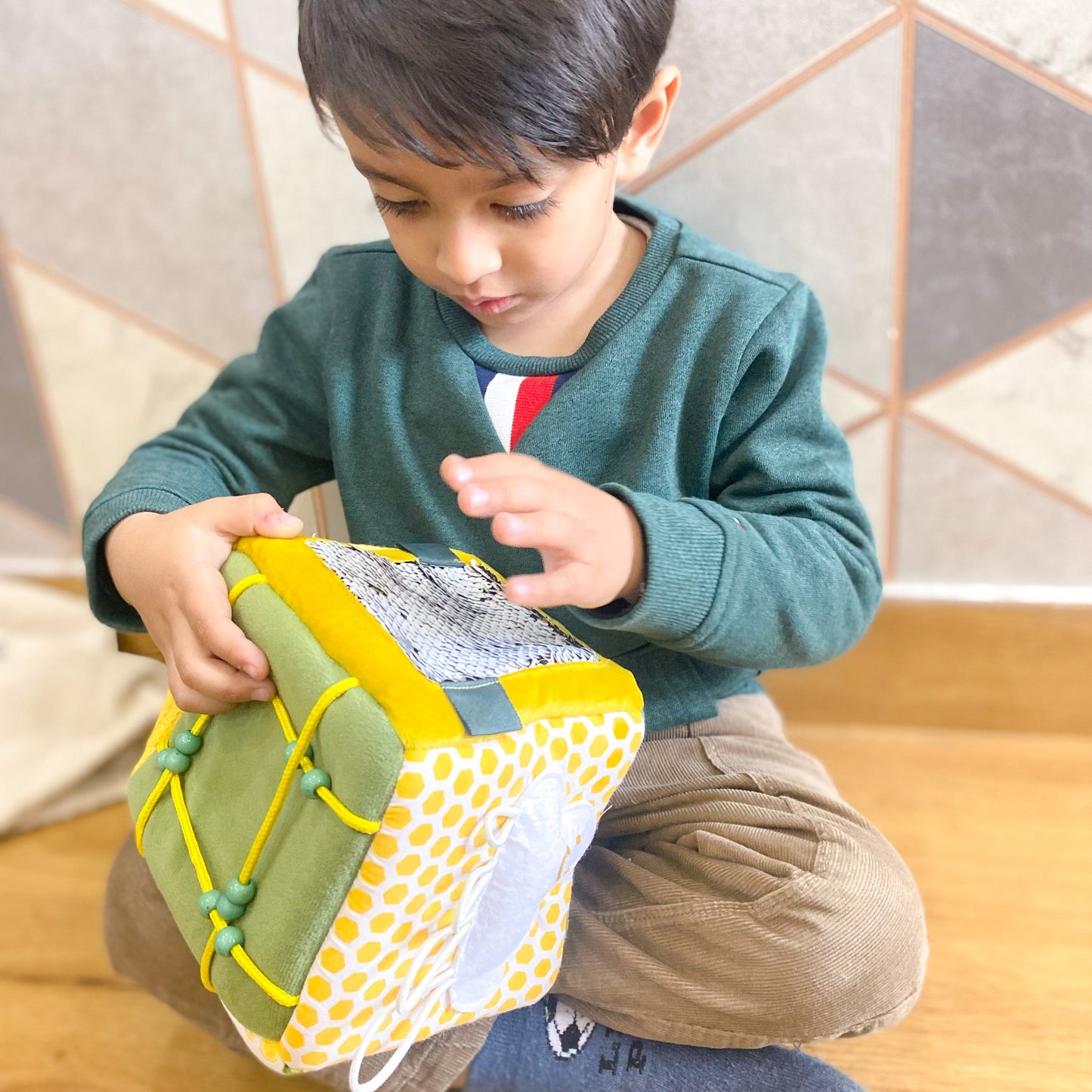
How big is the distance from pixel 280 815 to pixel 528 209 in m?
0.33

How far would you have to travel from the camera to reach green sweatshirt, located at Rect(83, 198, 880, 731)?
25.4 inches

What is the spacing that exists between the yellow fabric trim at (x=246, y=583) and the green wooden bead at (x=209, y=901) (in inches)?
5.6

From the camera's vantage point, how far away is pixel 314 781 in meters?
0.48

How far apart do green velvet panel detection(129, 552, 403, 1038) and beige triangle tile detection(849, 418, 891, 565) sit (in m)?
0.52

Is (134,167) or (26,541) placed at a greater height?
(134,167)

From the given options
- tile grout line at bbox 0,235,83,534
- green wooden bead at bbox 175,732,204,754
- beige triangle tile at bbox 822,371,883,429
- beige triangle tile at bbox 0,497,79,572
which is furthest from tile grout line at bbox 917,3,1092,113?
beige triangle tile at bbox 0,497,79,572

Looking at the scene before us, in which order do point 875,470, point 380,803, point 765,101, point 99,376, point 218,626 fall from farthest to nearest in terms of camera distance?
point 99,376 → point 875,470 → point 765,101 → point 218,626 → point 380,803

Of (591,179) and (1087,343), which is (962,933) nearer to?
(1087,343)

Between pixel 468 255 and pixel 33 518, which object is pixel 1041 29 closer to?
pixel 468 255

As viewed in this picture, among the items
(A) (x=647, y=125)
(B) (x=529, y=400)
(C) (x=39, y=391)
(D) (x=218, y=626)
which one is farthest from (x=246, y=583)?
(C) (x=39, y=391)

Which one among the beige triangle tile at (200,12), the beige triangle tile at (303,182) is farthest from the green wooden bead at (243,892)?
the beige triangle tile at (200,12)

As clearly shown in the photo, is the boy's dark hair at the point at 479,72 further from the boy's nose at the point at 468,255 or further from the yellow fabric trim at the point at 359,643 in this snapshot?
the yellow fabric trim at the point at 359,643

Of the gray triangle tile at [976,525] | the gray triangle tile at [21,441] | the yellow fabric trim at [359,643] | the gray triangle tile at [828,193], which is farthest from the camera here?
the gray triangle tile at [21,441]

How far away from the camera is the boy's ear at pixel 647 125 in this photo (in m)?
0.62
